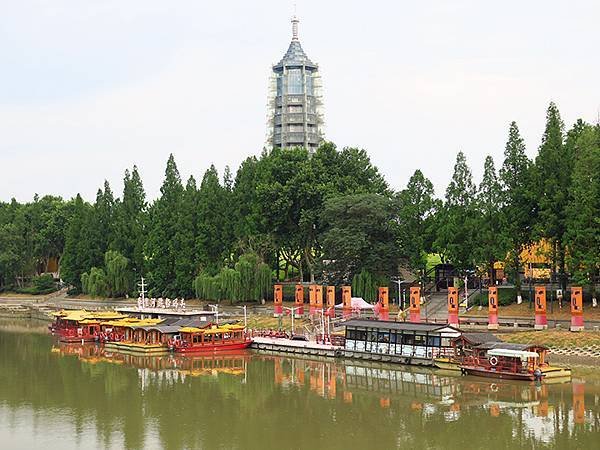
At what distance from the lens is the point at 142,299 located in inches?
2776

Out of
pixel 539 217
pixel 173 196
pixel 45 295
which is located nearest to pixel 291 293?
pixel 173 196

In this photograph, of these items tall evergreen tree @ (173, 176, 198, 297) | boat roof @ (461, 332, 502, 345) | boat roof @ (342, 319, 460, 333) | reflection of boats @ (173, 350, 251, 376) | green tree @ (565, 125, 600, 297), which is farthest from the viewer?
tall evergreen tree @ (173, 176, 198, 297)

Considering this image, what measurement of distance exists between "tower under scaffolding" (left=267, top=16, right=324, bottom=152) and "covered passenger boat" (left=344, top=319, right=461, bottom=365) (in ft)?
227

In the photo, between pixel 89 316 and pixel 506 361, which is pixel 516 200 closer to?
pixel 506 361

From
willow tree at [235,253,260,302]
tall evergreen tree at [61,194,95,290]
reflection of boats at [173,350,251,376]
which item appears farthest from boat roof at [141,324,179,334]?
tall evergreen tree at [61,194,95,290]

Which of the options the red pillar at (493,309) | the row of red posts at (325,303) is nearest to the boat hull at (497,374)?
the red pillar at (493,309)

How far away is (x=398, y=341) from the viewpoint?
45.8m

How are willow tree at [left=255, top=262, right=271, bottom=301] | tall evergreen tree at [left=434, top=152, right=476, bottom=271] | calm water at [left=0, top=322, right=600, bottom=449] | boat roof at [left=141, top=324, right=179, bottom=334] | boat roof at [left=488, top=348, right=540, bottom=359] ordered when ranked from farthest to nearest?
1. willow tree at [left=255, top=262, right=271, bottom=301]
2. tall evergreen tree at [left=434, top=152, right=476, bottom=271]
3. boat roof at [left=141, top=324, right=179, bottom=334]
4. boat roof at [left=488, top=348, right=540, bottom=359]
5. calm water at [left=0, top=322, right=600, bottom=449]

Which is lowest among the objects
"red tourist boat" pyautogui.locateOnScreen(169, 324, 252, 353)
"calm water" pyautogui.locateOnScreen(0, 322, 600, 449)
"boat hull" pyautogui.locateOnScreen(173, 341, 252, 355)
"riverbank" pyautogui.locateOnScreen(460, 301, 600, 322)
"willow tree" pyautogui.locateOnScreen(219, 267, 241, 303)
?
"calm water" pyautogui.locateOnScreen(0, 322, 600, 449)

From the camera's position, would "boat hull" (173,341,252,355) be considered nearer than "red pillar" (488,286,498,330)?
No

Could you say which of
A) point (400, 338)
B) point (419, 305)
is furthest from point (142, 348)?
point (419, 305)

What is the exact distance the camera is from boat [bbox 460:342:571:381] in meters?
38.8

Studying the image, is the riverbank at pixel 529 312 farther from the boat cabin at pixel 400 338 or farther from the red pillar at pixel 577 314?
the boat cabin at pixel 400 338

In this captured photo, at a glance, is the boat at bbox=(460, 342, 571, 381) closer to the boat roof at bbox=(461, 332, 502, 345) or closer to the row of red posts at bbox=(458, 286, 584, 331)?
the boat roof at bbox=(461, 332, 502, 345)
